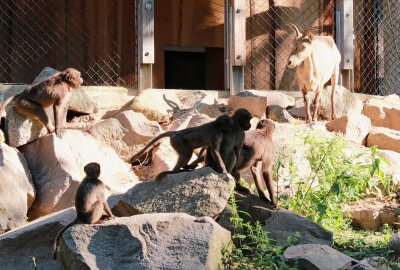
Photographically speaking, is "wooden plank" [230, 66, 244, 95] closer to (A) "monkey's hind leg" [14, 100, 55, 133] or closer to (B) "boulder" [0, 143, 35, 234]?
(A) "monkey's hind leg" [14, 100, 55, 133]

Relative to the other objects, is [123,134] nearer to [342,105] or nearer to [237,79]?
[237,79]

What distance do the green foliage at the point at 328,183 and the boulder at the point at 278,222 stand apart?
0.82 meters

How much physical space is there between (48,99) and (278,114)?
4.26 meters

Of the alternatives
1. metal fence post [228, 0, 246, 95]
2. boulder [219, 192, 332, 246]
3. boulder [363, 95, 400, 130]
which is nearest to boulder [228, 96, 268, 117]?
metal fence post [228, 0, 246, 95]

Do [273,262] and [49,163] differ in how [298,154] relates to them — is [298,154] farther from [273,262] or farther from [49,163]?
[273,262]

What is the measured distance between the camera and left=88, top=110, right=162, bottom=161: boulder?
12.2m

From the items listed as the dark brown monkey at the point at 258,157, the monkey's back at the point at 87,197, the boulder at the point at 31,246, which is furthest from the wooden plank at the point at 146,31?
the monkey's back at the point at 87,197

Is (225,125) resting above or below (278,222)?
above

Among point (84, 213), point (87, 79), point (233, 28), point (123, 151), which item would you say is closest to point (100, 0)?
point (87, 79)

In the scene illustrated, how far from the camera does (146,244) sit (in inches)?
309

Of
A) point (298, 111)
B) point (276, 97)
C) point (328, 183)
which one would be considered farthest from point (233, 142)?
point (298, 111)

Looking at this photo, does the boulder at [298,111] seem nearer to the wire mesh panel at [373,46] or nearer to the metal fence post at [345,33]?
the metal fence post at [345,33]

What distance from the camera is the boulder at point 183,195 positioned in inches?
339

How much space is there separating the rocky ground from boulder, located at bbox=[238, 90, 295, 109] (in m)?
0.02
